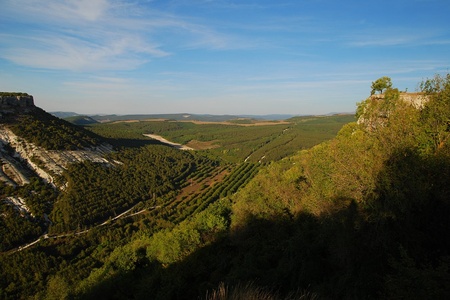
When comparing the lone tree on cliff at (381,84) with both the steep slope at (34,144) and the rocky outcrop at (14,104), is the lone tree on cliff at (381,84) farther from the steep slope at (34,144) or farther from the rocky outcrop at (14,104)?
the rocky outcrop at (14,104)

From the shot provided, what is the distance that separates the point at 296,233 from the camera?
18.6 m

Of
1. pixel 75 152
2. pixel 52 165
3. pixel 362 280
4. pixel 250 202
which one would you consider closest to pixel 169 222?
pixel 250 202

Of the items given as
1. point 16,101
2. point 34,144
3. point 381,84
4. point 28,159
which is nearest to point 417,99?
point 381,84

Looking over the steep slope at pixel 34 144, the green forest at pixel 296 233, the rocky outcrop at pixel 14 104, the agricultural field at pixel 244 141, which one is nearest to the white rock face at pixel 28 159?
Answer: the steep slope at pixel 34 144

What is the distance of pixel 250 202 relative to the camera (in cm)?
2828

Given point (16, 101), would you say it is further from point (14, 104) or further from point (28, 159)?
point (28, 159)

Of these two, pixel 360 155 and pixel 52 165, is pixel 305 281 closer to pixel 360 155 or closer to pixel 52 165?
pixel 360 155

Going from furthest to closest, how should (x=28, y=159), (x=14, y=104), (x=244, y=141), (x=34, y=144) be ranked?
(x=244, y=141)
(x=14, y=104)
(x=34, y=144)
(x=28, y=159)

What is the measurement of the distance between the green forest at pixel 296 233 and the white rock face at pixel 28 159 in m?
3.66

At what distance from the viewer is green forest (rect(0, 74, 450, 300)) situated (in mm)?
11000

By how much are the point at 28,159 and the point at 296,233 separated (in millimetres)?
71193

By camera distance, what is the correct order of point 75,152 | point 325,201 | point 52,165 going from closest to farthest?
point 325,201
point 52,165
point 75,152

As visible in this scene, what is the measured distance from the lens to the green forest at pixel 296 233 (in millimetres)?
11000

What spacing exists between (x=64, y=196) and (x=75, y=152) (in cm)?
2119
